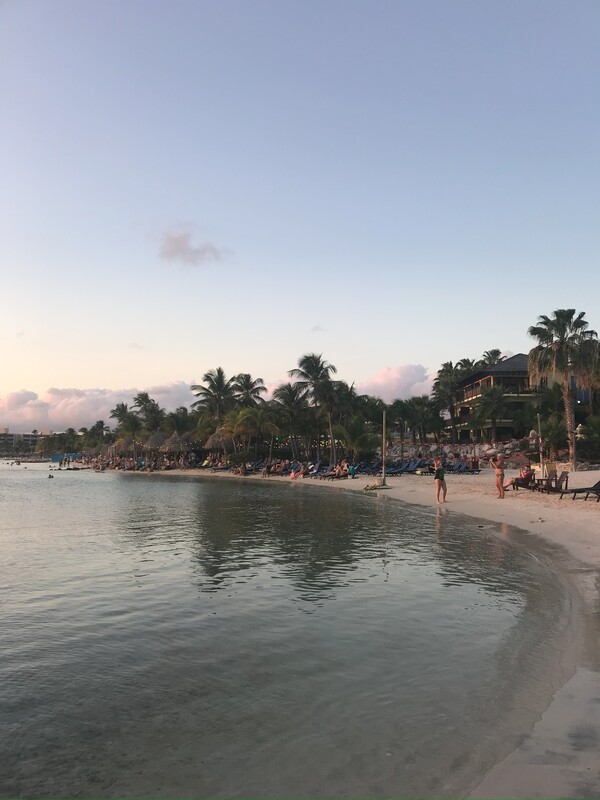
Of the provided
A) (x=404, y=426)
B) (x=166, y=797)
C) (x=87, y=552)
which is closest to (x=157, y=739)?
(x=166, y=797)

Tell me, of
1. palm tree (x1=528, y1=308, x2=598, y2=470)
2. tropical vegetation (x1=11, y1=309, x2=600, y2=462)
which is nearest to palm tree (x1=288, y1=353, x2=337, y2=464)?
tropical vegetation (x1=11, y1=309, x2=600, y2=462)

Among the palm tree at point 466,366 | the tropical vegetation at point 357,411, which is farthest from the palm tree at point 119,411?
the palm tree at point 466,366

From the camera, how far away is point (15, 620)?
8.61 metres

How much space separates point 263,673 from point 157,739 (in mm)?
1708

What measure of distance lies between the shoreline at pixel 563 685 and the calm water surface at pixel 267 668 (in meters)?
0.28

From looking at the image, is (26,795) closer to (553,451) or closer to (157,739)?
(157,739)

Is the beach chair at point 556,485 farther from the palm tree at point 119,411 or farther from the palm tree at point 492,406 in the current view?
the palm tree at point 119,411

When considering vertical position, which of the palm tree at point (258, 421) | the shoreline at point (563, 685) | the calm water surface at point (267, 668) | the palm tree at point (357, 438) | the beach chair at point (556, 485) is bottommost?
the calm water surface at point (267, 668)

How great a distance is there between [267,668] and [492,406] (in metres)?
57.9

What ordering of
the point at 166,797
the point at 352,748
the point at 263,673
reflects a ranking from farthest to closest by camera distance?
the point at 263,673 → the point at 352,748 → the point at 166,797

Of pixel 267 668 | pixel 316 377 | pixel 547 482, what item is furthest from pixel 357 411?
pixel 267 668

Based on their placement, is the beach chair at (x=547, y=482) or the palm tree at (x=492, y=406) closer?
the beach chair at (x=547, y=482)

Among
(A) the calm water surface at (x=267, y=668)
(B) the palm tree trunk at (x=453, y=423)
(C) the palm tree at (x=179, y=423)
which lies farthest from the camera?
(C) the palm tree at (x=179, y=423)

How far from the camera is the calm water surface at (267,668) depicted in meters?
4.42
